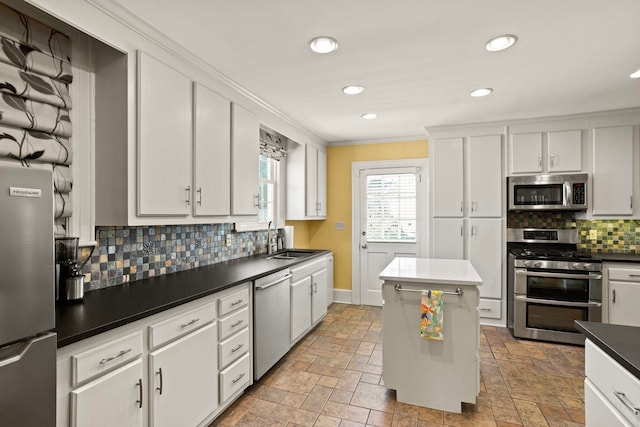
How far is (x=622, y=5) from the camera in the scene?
174 cm

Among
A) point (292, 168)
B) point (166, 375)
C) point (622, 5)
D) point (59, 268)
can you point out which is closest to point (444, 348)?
point (166, 375)

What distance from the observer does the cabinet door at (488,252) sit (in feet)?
12.9

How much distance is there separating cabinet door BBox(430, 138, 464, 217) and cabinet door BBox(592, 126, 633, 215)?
4.51ft

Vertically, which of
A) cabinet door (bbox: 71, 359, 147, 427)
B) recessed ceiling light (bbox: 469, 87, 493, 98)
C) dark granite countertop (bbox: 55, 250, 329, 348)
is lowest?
cabinet door (bbox: 71, 359, 147, 427)

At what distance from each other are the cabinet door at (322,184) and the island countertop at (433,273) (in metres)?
2.05

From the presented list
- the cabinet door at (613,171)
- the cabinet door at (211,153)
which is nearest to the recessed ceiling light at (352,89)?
the cabinet door at (211,153)

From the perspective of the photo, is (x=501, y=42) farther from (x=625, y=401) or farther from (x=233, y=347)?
(x=233, y=347)

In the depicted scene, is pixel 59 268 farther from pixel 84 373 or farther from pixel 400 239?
pixel 400 239

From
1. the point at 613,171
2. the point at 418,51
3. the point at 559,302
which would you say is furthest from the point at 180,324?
the point at 613,171

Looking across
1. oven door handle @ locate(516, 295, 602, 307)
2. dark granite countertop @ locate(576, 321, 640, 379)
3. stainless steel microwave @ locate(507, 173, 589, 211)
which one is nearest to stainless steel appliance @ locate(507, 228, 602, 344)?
oven door handle @ locate(516, 295, 602, 307)

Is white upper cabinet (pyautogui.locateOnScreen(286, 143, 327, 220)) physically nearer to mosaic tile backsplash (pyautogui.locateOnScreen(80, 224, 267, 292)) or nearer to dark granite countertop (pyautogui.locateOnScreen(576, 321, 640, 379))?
mosaic tile backsplash (pyautogui.locateOnScreen(80, 224, 267, 292))

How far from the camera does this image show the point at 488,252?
13.0 ft

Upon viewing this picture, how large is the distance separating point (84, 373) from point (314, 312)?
255 centimetres

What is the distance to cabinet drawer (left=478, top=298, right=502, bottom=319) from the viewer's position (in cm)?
395
